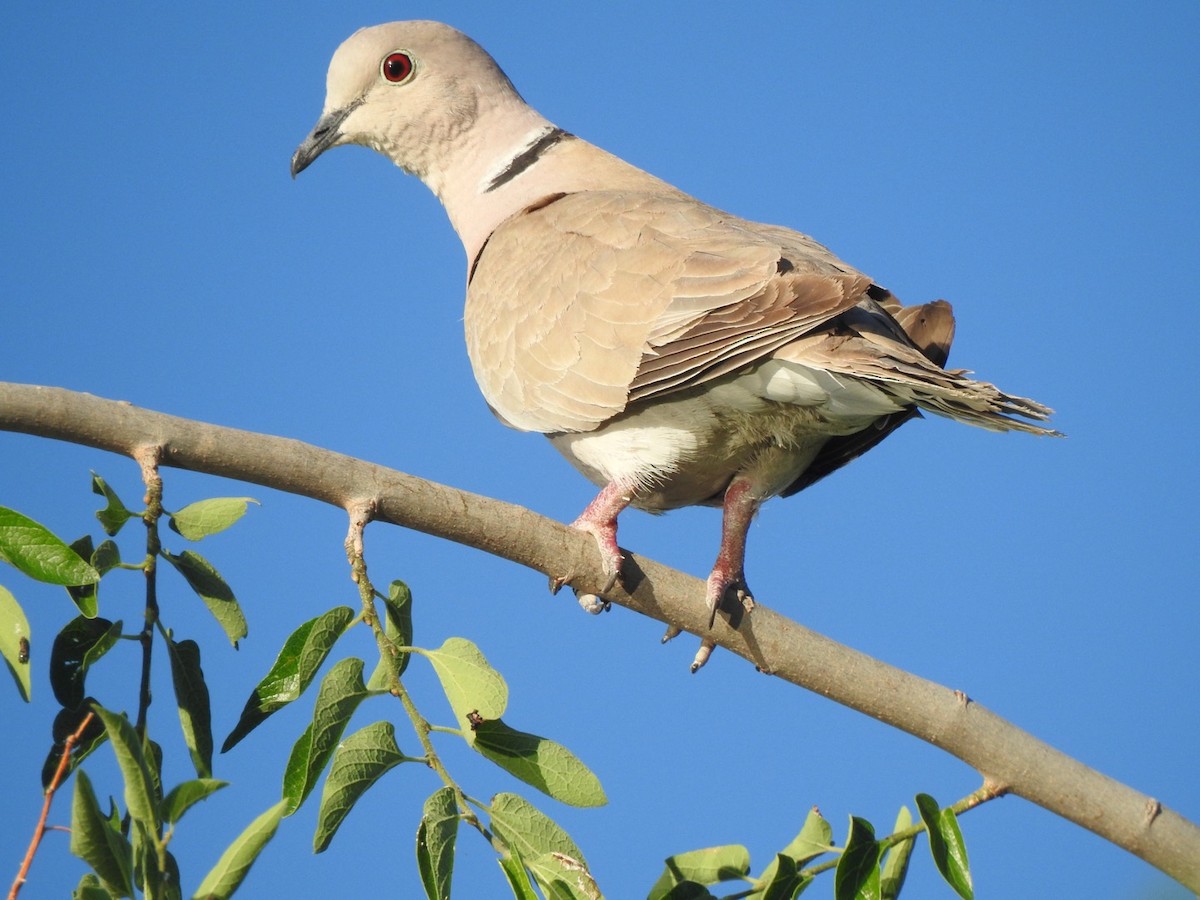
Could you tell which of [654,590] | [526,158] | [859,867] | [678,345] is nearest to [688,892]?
[859,867]

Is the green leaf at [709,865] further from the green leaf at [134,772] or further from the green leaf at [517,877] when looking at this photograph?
the green leaf at [134,772]

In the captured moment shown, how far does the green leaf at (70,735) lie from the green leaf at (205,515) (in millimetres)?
386

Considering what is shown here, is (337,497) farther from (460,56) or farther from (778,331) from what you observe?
(460,56)

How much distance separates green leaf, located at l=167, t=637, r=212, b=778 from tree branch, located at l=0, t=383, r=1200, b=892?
36 centimetres

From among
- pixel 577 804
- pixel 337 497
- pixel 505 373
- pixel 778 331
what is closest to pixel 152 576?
pixel 337 497

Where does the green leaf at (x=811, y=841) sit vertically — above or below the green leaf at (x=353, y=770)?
below

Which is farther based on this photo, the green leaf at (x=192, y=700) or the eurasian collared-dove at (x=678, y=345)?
the eurasian collared-dove at (x=678, y=345)

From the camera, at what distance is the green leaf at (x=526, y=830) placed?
2.45 m

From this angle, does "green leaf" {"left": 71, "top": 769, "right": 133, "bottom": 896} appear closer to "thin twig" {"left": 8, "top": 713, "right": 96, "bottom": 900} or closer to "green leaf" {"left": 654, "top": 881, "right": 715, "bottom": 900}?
"thin twig" {"left": 8, "top": 713, "right": 96, "bottom": 900}

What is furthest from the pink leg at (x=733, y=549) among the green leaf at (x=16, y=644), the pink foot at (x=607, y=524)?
the green leaf at (x=16, y=644)

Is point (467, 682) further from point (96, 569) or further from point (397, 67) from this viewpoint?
point (397, 67)

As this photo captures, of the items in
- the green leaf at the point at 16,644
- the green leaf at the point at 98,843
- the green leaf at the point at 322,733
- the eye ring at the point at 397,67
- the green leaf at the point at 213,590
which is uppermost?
the eye ring at the point at 397,67

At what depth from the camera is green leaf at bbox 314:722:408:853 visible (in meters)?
2.38

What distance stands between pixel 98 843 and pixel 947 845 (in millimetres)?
1766
